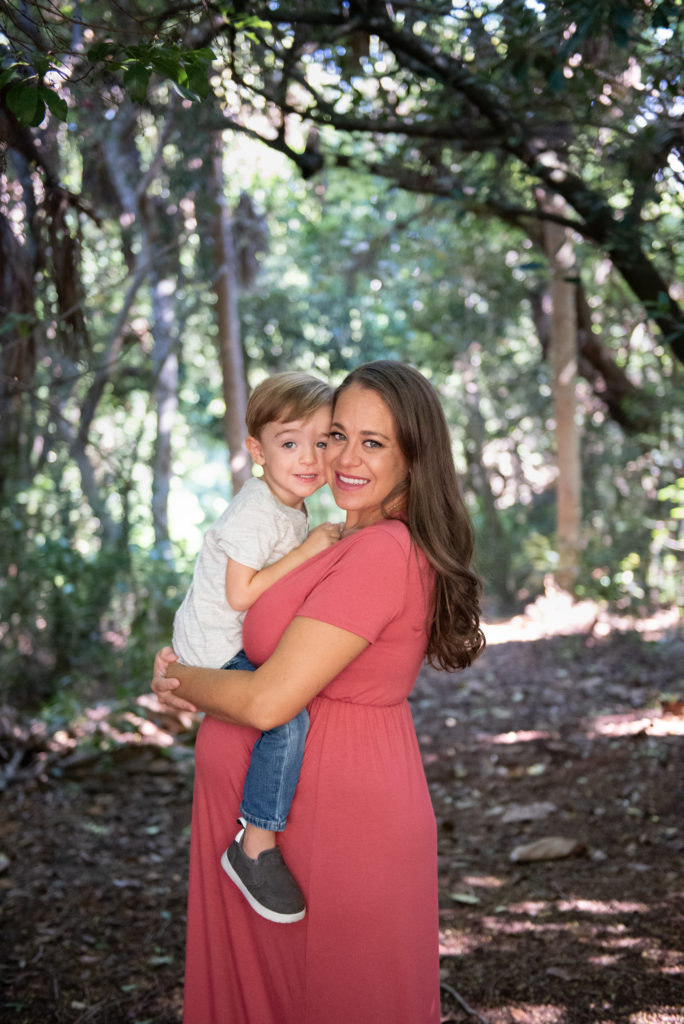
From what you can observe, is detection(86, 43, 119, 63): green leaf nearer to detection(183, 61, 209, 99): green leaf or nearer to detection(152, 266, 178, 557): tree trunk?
detection(183, 61, 209, 99): green leaf

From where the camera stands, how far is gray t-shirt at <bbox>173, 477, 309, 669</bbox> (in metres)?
2.41

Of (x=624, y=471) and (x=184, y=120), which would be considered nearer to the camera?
(x=184, y=120)

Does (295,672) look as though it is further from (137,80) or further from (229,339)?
(229,339)

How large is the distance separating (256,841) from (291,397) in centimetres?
111

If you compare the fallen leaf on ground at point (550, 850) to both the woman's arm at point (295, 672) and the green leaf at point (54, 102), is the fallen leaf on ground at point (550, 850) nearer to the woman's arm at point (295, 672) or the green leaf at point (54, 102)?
the woman's arm at point (295, 672)

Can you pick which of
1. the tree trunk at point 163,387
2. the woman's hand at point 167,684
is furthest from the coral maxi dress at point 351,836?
the tree trunk at point 163,387

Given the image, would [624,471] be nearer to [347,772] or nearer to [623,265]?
[623,265]

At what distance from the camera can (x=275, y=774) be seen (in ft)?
6.87

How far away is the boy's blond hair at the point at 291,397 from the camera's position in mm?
2424

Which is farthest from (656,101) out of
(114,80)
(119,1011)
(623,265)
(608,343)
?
(608,343)

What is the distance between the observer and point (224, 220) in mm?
8648

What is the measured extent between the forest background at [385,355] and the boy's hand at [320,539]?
114 cm

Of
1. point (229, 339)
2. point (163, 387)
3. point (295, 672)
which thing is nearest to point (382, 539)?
point (295, 672)

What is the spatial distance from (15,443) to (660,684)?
17.3ft
